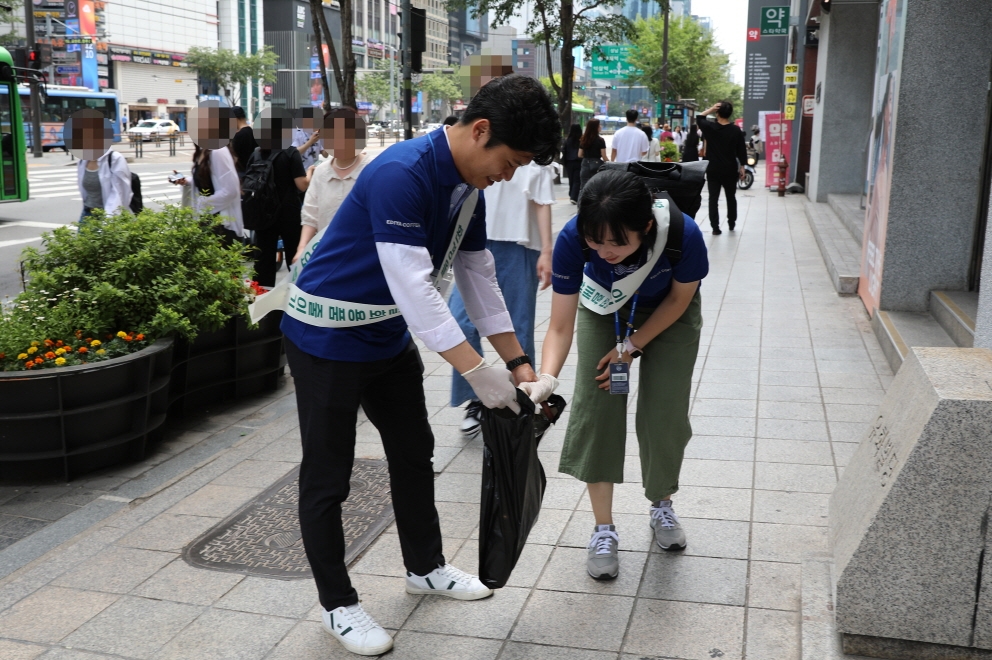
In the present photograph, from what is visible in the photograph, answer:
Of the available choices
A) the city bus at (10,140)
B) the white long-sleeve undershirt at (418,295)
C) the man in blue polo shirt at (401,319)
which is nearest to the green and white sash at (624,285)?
the man in blue polo shirt at (401,319)

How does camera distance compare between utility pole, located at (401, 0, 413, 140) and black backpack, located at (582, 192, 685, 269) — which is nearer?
black backpack, located at (582, 192, 685, 269)

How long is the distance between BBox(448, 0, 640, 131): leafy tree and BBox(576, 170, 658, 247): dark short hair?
18.6 metres

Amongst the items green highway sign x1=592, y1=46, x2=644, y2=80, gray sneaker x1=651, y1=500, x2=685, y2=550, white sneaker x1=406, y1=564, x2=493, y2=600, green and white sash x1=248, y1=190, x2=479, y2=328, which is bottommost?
white sneaker x1=406, y1=564, x2=493, y2=600

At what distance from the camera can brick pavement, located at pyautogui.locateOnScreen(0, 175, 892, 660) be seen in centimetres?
296

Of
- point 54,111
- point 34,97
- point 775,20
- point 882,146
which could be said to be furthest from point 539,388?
point 54,111

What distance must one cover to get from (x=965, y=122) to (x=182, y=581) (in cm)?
614

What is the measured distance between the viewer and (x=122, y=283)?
495 cm

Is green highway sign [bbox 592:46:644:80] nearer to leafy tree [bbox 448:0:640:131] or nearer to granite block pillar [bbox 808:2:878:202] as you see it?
leafy tree [bbox 448:0:640:131]

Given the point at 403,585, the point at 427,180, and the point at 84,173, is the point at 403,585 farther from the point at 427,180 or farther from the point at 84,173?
the point at 84,173

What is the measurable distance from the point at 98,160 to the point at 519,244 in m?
3.97

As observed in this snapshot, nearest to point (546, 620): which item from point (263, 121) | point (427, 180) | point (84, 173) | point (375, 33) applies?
point (427, 180)

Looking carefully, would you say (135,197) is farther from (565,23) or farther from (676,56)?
(676,56)

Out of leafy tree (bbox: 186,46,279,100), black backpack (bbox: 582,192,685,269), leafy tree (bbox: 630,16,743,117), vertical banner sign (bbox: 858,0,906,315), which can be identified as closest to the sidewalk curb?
black backpack (bbox: 582,192,685,269)

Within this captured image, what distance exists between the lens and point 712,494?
13.6 feet
